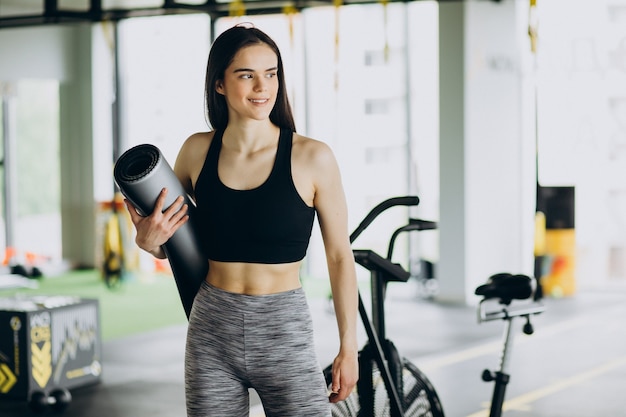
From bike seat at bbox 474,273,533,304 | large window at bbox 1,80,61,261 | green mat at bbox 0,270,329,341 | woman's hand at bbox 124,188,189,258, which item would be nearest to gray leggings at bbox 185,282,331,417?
woman's hand at bbox 124,188,189,258

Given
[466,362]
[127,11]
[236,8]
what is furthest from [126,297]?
[466,362]

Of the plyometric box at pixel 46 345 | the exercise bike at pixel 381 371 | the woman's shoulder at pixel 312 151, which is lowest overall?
the plyometric box at pixel 46 345

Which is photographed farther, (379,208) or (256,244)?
(379,208)

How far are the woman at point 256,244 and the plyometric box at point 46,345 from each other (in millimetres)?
2825

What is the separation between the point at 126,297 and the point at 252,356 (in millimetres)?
7061

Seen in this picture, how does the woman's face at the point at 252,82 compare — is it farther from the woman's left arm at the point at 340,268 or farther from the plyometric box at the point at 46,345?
the plyometric box at the point at 46,345

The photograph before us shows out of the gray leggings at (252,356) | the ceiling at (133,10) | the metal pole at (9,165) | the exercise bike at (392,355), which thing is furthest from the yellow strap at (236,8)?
the gray leggings at (252,356)

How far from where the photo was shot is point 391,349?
268 cm

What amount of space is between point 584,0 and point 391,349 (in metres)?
6.47

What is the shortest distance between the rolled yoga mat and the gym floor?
1.64m

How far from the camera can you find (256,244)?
180 cm

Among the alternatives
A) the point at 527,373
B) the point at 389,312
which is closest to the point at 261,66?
the point at 527,373

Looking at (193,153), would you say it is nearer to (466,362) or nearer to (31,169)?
(466,362)

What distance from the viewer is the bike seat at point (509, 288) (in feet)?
9.47
